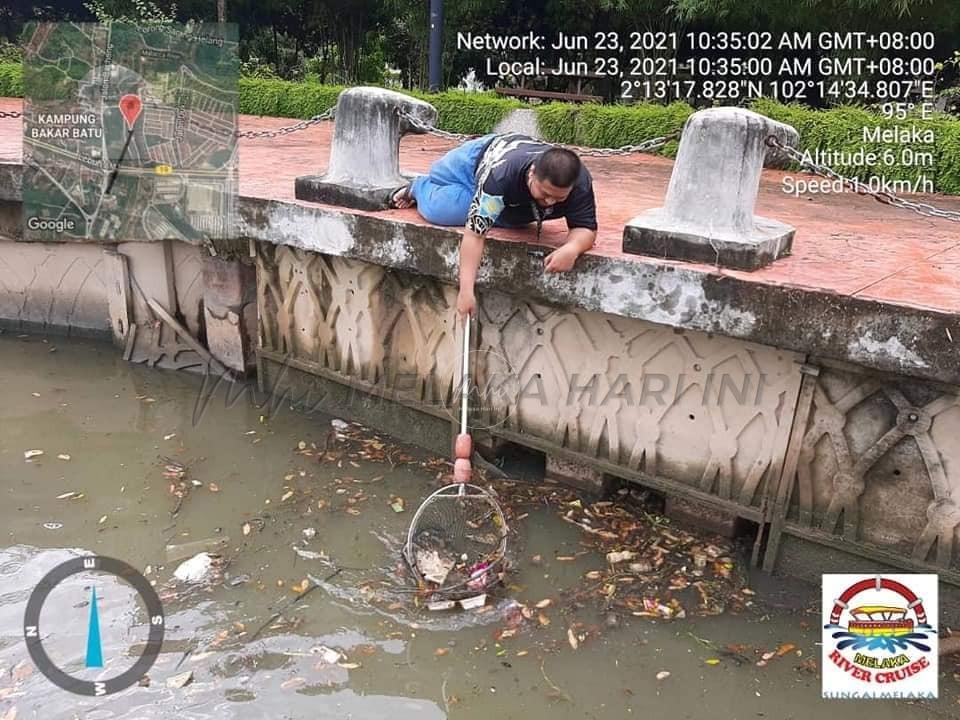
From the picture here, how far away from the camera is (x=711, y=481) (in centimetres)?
389

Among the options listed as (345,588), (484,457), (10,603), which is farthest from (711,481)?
(10,603)

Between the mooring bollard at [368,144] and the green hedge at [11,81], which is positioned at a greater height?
the green hedge at [11,81]

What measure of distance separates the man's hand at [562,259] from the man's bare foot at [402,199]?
123 cm

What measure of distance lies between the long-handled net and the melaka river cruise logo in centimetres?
147

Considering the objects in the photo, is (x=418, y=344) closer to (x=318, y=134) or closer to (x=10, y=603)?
(x=10, y=603)

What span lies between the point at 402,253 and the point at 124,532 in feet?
6.66

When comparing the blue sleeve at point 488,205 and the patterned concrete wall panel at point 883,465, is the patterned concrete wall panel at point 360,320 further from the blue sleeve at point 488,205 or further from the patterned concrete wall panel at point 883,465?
the patterned concrete wall panel at point 883,465

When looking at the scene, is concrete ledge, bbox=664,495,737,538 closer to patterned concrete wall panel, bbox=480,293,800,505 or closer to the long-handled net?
patterned concrete wall panel, bbox=480,293,800,505

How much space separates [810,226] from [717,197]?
4.90 feet

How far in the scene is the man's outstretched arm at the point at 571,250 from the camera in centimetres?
360

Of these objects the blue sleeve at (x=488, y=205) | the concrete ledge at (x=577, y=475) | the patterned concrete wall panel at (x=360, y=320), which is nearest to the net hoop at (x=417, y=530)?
the concrete ledge at (x=577, y=475)

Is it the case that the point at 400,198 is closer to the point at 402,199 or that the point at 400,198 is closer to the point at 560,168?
the point at 402,199

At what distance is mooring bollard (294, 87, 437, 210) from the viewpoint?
4438mm

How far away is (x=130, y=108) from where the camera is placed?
23.0 ft
